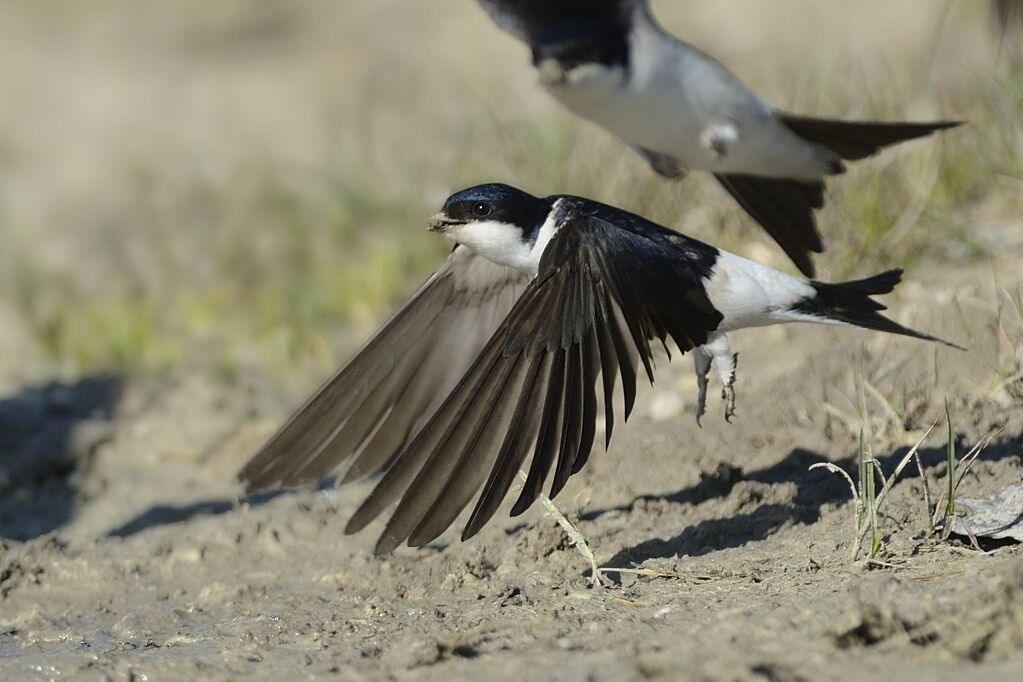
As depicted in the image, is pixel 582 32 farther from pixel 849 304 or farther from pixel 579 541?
pixel 579 541

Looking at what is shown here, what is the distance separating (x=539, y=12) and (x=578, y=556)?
5.35 ft

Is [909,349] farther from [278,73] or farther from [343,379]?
[278,73]

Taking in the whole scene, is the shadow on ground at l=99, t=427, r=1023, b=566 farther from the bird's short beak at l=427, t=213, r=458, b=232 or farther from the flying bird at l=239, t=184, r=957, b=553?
the bird's short beak at l=427, t=213, r=458, b=232

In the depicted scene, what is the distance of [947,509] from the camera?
9.24ft

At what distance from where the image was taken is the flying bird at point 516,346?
2.74 m

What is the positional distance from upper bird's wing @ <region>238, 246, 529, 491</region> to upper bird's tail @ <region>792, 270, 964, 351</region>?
70 cm

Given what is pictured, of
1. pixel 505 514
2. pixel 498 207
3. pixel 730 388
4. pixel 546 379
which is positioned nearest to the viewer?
pixel 546 379

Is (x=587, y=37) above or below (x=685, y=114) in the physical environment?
above

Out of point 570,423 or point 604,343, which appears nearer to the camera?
point 570,423

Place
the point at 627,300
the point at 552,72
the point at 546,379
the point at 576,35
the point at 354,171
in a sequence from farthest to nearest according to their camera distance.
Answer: the point at 354,171 < the point at 576,35 < the point at 552,72 < the point at 627,300 < the point at 546,379

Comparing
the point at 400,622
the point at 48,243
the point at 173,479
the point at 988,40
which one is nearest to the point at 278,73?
the point at 48,243

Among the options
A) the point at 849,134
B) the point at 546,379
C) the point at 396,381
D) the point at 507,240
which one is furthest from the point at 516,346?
the point at 849,134

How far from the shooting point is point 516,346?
9.31 ft

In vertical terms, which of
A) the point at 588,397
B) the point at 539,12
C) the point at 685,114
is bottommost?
the point at 588,397
